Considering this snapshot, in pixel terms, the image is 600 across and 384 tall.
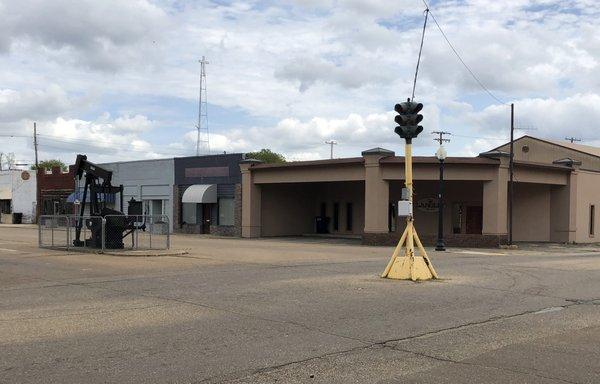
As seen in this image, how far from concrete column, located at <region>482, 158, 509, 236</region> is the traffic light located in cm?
1718

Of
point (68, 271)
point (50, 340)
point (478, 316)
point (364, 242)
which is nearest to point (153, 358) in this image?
point (50, 340)

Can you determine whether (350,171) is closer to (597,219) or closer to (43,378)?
(597,219)

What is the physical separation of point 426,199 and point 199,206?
1427 cm

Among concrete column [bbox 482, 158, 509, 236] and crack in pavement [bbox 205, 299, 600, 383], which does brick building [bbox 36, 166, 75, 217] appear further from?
crack in pavement [bbox 205, 299, 600, 383]

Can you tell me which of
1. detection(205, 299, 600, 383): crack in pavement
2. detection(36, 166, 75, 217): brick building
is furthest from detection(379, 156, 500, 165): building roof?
detection(36, 166, 75, 217): brick building

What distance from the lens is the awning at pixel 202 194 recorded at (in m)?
38.6

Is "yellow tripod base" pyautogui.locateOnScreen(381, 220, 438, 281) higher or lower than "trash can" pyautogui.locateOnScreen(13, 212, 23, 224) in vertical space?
higher

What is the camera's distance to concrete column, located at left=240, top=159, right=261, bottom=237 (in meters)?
36.3

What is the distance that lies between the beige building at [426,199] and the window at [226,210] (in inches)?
76.7

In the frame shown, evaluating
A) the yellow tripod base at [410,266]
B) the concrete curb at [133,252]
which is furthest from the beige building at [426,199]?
the yellow tripod base at [410,266]

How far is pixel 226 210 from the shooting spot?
38719 millimetres

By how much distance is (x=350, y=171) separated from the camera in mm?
32094

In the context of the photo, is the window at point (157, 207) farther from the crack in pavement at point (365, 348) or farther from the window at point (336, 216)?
the crack in pavement at point (365, 348)

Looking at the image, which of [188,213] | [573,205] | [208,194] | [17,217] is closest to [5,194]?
[17,217]
